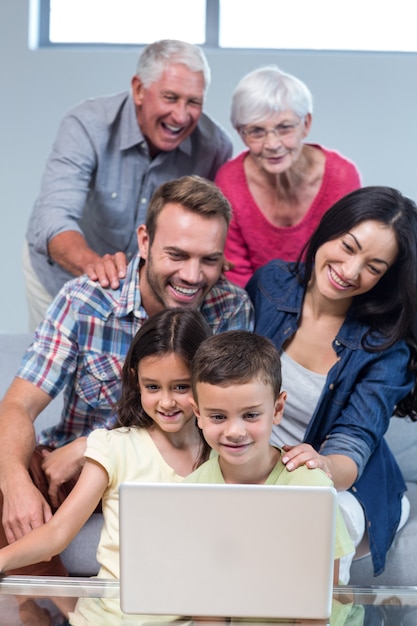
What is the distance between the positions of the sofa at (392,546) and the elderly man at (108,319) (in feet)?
0.36

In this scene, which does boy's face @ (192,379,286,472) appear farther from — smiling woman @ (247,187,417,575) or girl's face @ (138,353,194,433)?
smiling woman @ (247,187,417,575)

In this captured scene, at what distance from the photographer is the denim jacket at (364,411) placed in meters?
2.04

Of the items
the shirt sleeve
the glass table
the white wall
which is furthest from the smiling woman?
the white wall

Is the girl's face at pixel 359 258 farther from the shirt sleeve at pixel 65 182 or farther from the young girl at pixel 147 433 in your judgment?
the shirt sleeve at pixel 65 182

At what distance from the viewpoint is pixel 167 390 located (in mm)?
1811

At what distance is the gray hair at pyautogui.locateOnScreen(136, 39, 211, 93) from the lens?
2.94 metres

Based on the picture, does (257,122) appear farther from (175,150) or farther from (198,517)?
(198,517)

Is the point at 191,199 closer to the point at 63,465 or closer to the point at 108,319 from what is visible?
the point at 108,319

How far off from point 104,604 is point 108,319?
94 cm

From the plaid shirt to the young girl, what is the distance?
24cm

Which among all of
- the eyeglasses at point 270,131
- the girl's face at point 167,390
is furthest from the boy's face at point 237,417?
the eyeglasses at point 270,131

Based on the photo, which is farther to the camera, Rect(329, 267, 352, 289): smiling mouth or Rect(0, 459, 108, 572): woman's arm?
Rect(329, 267, 352, 289): smiling mouth

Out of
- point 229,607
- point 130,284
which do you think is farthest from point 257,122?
point 229,607

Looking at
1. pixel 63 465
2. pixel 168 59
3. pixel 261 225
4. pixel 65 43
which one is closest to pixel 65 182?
pixel 168 59
